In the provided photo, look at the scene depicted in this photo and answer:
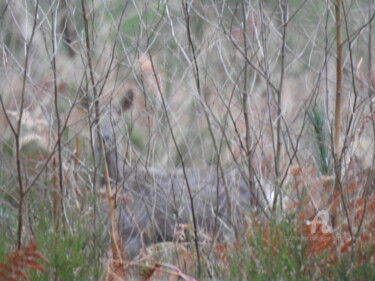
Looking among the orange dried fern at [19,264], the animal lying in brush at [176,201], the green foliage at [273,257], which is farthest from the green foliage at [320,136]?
the orange dried fern at [19,264]

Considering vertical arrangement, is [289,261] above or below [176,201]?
below

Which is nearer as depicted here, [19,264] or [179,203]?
[19,264]

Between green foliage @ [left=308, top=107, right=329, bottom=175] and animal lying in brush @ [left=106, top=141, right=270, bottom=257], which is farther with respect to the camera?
animal lying in brush @ [left=106, top=141, right=270, bottom=257]

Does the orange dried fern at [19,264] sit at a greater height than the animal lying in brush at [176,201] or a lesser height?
lesser

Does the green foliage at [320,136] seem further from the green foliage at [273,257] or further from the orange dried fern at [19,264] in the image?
the orange dried fern at [19,264]

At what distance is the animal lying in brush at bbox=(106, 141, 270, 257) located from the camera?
5.88 meters

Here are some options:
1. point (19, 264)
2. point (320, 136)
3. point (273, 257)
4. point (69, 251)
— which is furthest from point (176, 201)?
point (19, 264)

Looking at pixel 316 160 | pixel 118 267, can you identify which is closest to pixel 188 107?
pixel 316 160

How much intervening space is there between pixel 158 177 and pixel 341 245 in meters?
3.08

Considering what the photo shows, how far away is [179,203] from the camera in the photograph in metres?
6.85

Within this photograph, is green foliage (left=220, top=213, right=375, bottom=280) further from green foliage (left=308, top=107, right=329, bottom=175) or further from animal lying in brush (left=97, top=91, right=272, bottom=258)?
green foliage (left=308, top=107, right=329, bottom=175)

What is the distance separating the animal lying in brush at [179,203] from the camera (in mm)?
5875

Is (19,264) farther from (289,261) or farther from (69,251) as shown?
(289,261)

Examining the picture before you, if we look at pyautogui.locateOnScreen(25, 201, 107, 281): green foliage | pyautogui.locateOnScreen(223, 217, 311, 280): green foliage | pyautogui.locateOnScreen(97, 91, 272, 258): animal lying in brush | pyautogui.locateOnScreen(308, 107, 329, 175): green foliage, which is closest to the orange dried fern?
pyautogui.locateOnScreen(25, 201, 107, 281): green foliage
